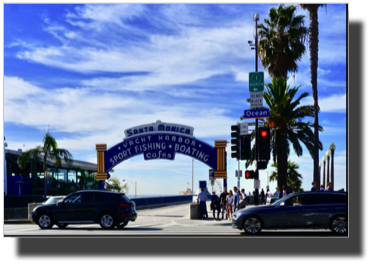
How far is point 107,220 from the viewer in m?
18.3

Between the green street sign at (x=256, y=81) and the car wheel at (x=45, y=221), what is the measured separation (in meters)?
11.3

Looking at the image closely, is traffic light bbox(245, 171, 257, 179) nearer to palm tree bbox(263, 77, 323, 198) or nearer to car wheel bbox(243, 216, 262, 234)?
car wheel bbox(243, 216, 262, 234)

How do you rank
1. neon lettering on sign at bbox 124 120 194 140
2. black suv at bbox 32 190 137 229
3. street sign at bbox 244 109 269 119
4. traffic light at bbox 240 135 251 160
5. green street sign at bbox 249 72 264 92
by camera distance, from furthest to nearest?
1. neon lettering on sign at bbox 124 120 194 140
2. green street sign at bbox 249 72 264 92
3. traffic light at bbox 240 135 251 160
4. street sign at bbox 244 109 269 119
5. black suv at bbox 32 190 137 229

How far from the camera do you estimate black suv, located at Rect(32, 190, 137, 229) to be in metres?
18.3

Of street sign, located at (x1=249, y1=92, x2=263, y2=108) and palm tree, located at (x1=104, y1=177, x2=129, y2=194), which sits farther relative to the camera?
palm tree, located at (x1=104, y1=177, x2=129, y2=194)

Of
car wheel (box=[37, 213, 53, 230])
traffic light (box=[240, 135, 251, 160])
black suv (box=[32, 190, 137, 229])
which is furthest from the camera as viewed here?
traffic light (box=[240, 135, 251, 160])

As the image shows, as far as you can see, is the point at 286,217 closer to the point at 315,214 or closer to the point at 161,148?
the point at 315,214

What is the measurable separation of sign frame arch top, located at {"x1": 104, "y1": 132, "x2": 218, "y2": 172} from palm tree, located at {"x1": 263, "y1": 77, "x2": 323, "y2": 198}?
5811 millimetres

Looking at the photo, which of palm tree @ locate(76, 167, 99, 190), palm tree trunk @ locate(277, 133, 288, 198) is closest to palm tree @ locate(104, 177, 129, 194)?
palm tree @ locate(76, 167, 99, 190)

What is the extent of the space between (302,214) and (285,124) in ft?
58.5

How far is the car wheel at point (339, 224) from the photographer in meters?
14.8

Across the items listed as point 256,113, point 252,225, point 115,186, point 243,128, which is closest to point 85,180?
point 115,186
